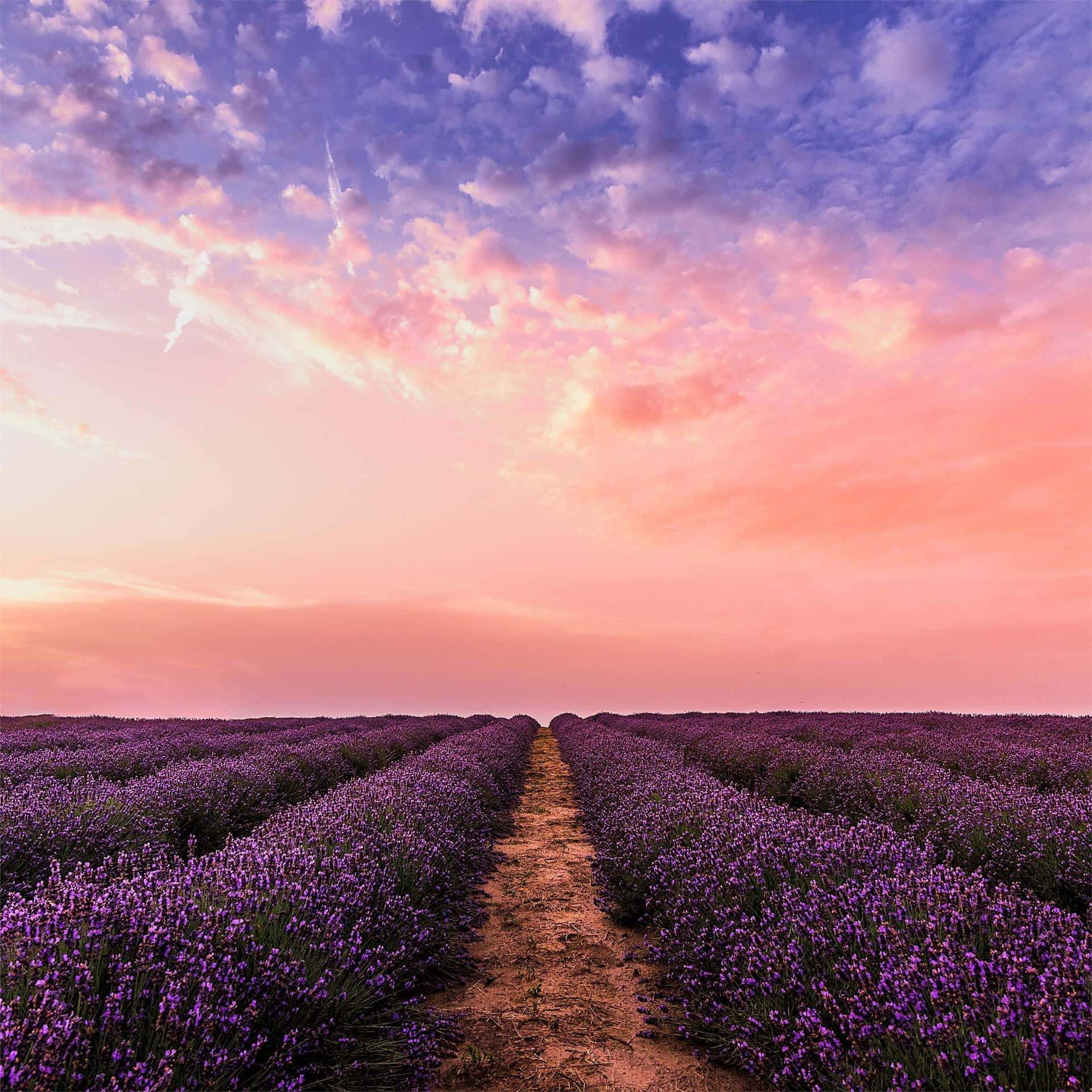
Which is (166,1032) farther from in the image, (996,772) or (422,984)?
(996,772)

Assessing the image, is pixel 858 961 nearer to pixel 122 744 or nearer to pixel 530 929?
pixel 530 929

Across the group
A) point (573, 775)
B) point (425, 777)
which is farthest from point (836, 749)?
point (425, 777)

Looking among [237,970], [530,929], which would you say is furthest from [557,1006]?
[237,970]

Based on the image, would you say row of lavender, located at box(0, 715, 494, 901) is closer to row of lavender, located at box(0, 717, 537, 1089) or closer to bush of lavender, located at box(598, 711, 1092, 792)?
row of lavender, located at box(0, 717, 537, 1089)

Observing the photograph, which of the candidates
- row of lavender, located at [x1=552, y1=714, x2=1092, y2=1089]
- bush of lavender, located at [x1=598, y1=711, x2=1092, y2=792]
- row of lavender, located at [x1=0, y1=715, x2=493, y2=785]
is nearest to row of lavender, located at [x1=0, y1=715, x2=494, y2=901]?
row of lavender, located at [x1=0, y1=715, x2=493, y2=785]

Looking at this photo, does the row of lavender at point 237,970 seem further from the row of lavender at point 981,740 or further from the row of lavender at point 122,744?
the row of lavender at point 981,740

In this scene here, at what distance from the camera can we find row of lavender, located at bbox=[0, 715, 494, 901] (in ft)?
16.0

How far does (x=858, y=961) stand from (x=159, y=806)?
6.55 meters

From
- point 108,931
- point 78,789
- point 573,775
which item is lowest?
point 573,775

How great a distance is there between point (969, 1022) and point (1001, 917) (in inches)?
30.9

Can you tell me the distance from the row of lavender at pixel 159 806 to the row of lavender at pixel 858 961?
311 cm

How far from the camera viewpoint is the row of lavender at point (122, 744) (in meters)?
9.31

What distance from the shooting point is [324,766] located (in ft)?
32.2

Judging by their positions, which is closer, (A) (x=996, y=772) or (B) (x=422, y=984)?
(B) (x=422, y=984)
